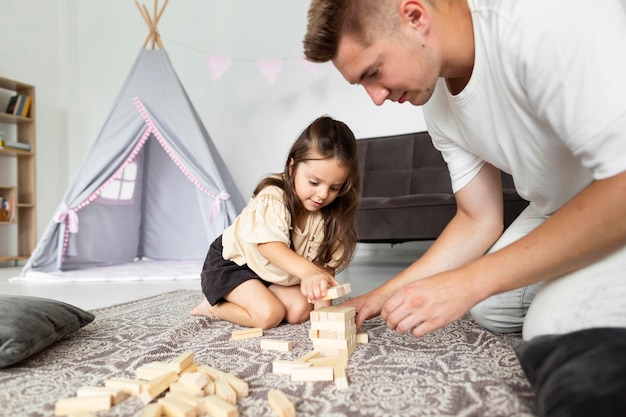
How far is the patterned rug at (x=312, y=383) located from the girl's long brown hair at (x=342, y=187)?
0.28 m

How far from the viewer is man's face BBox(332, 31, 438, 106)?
2.79 feet

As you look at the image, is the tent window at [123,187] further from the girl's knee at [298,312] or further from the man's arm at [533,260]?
the man's arm at [533,260]

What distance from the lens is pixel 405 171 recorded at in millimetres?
3314

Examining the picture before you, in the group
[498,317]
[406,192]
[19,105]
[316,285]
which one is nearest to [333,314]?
[316,285]

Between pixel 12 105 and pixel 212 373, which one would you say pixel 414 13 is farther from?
pixel 12 105

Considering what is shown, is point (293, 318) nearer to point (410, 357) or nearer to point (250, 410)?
point (410, 357)

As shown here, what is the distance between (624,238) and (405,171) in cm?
258

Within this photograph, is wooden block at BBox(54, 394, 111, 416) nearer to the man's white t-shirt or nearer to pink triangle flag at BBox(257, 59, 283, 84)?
the man's white t-shirt

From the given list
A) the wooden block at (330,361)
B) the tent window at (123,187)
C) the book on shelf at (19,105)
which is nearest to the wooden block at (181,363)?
the wooden block at (330,361)

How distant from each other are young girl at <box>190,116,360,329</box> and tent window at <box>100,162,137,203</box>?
2092 mm

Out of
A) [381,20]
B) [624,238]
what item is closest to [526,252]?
[624,238]

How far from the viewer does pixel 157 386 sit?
82 centimetres

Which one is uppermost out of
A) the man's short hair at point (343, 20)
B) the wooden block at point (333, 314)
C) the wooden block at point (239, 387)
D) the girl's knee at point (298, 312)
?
the man's short hair at point (343, 20)

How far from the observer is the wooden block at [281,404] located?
717 mm
